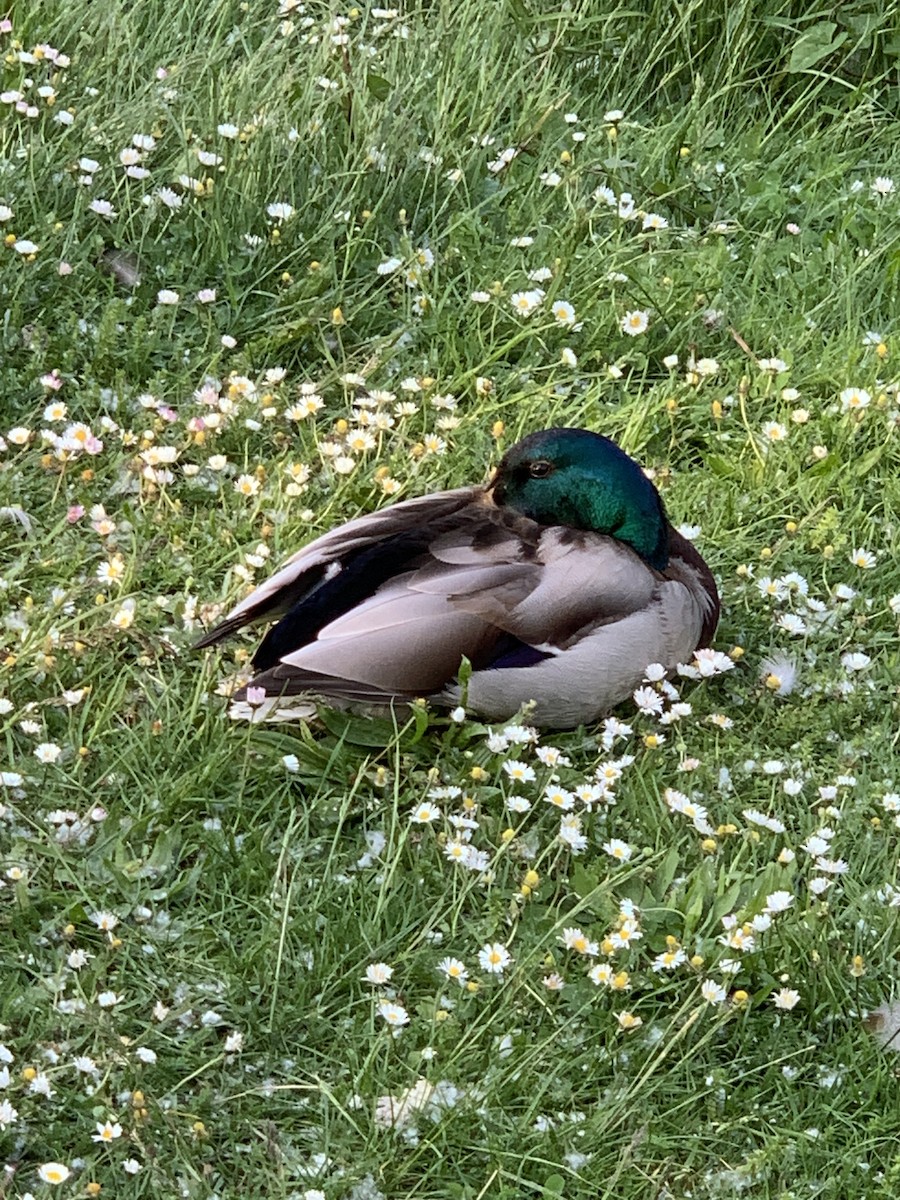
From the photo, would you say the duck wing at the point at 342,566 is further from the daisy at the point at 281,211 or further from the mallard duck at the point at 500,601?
the daisy at the point at 281,211

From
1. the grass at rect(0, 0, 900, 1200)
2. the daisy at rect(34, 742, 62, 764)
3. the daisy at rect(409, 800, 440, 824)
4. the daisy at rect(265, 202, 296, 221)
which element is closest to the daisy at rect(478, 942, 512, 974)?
the grass at rect(0, 0, 900, 1200)

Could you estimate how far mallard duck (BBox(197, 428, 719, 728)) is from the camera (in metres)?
3.26

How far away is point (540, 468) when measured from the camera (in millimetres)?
3535

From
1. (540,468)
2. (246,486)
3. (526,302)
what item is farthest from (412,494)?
(526,302)

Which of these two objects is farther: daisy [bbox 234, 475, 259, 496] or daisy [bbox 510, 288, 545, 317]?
daisy [bbox 510, 288, 545, 317]

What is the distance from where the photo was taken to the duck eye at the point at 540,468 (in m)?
3.53

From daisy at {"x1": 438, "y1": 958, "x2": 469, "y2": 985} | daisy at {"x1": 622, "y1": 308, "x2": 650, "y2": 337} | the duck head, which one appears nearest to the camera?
daisy at {"x1": 438, "y1": 958, "x2": 469, "y2": 985}

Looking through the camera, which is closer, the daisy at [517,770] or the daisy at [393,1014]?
the daisy at [393,1014]

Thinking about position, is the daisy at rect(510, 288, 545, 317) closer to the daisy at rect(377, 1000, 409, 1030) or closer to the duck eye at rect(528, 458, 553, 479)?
the duck eye at rect(528, 458, 553, 479)

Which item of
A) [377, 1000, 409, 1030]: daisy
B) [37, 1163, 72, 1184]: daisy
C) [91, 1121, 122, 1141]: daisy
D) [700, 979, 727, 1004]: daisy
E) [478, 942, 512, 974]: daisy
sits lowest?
[700, 979, 727, 1004]: daisy

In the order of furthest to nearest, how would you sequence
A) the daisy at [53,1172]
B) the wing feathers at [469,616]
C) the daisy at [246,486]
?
1. the daisy at [246,486]
2. the wing feathers at [469,616]
3. the daisy at [53,1172]

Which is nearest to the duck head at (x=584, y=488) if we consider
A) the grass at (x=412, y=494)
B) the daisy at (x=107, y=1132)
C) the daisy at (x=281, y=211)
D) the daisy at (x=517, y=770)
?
the grass at (x=412, y=494)

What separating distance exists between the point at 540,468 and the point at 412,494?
589mm

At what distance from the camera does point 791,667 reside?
3691mm
